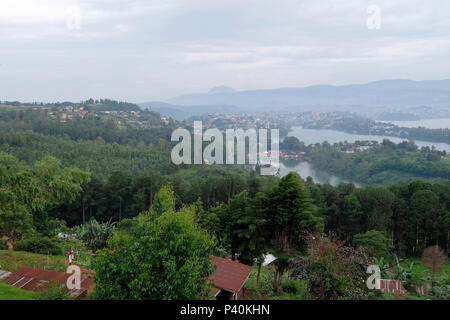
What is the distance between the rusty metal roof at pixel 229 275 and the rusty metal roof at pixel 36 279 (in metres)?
2.65

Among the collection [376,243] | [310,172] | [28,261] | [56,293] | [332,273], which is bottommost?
[310,172]

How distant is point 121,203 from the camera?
22812 mm

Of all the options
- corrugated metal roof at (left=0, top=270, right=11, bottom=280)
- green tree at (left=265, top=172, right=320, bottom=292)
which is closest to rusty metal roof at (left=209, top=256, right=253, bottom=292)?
green tree at (left=265, top=172, right=320, bottom=292)

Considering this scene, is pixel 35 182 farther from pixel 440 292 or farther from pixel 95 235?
pixel 440 292

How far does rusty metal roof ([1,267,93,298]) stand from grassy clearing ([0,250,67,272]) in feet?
3.87

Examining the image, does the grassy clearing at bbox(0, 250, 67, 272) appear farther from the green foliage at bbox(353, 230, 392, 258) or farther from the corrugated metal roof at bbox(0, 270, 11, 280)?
the green foliage at bbox(353, 230, 392, 258)

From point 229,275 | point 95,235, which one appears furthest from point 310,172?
point 229,275

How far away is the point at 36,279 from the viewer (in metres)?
7.42

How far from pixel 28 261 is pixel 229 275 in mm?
5432

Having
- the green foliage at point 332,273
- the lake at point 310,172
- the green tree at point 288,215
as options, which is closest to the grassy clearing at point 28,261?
the green tree at point 288,215

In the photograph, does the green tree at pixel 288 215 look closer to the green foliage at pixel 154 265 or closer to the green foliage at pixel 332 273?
the green foliage at pixel 332 273

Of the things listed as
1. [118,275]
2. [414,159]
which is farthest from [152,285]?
[414,159]

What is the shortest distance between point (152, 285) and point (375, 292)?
5625mm
